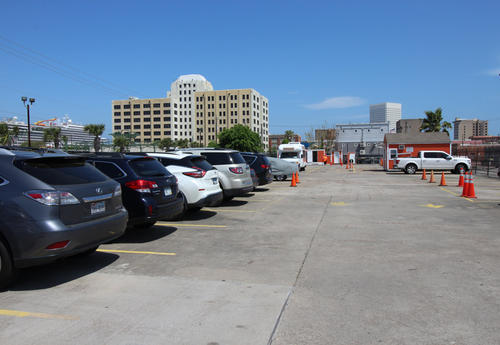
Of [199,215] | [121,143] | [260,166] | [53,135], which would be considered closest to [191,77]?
[121,143]

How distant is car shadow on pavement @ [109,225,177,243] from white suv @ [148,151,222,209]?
0.94 metres

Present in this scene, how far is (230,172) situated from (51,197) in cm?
752

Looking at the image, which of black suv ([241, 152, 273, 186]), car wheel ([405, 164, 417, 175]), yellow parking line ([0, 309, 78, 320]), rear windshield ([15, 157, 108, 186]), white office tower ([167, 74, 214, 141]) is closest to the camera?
yellow parking line ([0, 309, 78, 320])

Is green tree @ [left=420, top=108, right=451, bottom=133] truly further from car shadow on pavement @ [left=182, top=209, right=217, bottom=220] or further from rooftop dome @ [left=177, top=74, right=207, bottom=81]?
rooftop dome @ [left=177, top=74, right=207, bottom=81]

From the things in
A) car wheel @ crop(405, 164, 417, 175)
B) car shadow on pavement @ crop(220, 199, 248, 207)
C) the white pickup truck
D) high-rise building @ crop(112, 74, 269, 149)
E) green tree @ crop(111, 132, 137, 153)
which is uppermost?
high-rise building @ crop(112, 74, 269, 149)

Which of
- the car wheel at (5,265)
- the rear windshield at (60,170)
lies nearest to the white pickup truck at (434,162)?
the rear windshield at (60,170)

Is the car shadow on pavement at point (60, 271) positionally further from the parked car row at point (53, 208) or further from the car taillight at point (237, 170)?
the car taillight at point (237, 170)

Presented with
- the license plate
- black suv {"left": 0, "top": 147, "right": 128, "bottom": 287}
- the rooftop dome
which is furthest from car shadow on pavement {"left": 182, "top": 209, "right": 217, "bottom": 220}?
the rooftop dome

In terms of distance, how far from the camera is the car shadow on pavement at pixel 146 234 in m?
7.56

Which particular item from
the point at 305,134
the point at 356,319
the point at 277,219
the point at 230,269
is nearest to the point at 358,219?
the point at 277,219

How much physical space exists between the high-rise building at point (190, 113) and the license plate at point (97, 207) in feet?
489

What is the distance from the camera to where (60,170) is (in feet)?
16.8

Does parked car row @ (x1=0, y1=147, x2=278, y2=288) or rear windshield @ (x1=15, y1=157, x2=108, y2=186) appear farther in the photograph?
rear windshield @ (x1=15, y1=157, x2=108, y2=186)

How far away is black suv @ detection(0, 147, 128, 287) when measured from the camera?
4523 millimetres
